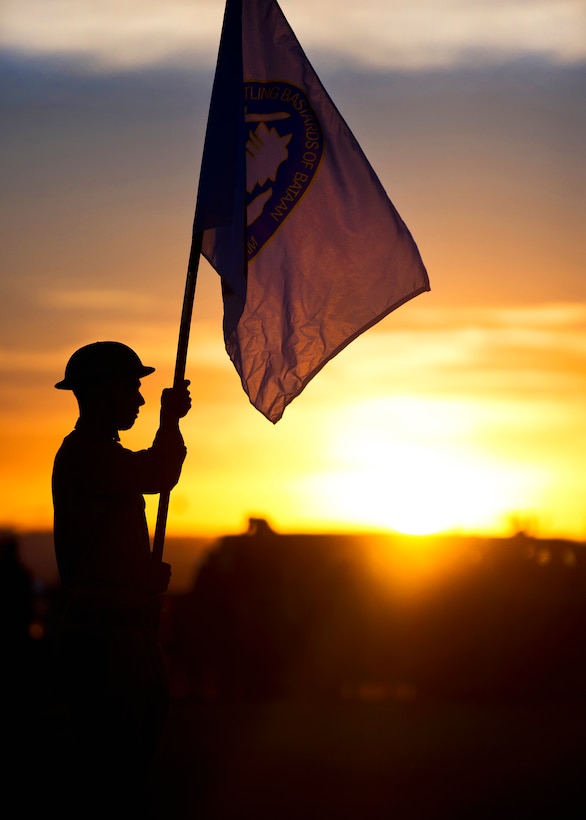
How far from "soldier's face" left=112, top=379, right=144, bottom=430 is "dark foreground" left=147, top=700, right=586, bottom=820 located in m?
5.10

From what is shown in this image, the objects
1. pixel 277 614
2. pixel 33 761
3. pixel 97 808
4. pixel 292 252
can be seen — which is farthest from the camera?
pixel 277 614

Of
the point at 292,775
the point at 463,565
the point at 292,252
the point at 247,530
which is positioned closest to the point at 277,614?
the point at 247,530

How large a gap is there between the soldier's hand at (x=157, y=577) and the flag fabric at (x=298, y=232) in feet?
3.34

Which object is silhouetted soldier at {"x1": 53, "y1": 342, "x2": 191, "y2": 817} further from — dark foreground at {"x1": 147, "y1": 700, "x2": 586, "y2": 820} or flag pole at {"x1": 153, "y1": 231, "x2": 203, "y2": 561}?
dark foreground at {"x1": 147, "y1": 700, "x2": 586, "y2": 820}

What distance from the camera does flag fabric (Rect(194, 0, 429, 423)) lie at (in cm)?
743

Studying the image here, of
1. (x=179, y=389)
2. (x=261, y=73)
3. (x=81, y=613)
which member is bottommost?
(x=81, y=613)

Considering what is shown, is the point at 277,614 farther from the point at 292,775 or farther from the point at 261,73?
the point at 261,73

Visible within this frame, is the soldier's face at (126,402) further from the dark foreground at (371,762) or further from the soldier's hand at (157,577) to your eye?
the dark foreground at (371,762)

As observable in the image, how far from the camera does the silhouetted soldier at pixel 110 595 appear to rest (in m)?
6.45

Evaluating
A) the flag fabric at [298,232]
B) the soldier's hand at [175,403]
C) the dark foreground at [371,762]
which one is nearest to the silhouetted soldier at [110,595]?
the soldier's hand at [175,403]

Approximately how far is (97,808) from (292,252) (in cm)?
266

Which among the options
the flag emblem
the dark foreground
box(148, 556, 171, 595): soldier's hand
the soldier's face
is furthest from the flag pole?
the dark foreground

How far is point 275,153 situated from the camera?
7477mm

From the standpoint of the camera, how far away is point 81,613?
652 cm
